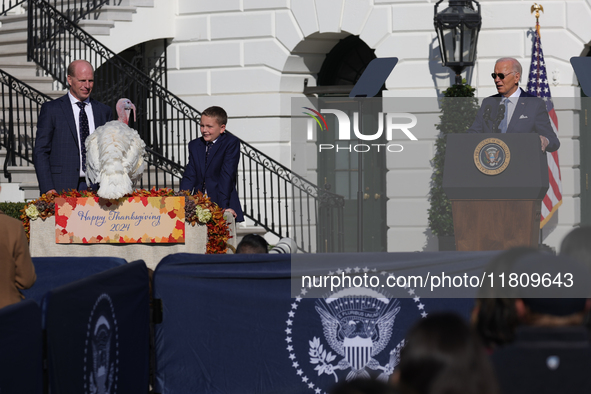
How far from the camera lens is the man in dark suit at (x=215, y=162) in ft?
25.1

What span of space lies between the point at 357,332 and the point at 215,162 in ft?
8.99

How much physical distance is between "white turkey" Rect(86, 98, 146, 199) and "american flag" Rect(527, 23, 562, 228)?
6.63m

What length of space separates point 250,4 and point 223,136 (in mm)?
6534

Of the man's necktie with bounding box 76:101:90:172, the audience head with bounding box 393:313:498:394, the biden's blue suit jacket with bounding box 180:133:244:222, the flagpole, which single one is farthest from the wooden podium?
the flagpole

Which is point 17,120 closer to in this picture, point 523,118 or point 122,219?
point 122,219

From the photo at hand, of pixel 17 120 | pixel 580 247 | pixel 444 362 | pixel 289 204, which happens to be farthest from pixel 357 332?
pixel 289 204

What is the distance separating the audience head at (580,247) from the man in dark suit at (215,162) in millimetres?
4977

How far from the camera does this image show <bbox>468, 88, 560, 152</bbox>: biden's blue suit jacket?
6.89 meters

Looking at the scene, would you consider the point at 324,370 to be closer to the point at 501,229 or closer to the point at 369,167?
the point at 501,229

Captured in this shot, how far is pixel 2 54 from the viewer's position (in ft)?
44.3

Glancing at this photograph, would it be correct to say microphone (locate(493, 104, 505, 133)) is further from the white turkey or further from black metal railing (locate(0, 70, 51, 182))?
black metal railing (locate(0, 70, 51, 182))

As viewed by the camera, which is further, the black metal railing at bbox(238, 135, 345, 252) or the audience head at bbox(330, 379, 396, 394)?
the black metal railing at bbox(238, 135, 345, 252)

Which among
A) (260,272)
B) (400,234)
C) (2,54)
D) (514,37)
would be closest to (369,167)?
(400,234)

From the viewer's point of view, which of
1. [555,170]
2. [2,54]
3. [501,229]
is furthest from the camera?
[2,54]
